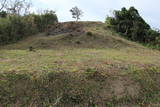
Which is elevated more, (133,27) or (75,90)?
(133,27)

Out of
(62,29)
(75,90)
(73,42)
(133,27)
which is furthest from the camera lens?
(133,27)

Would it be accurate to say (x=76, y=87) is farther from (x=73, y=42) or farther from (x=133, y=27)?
(x=133, y=27)

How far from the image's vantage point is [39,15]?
14516mm

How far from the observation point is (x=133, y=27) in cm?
1517

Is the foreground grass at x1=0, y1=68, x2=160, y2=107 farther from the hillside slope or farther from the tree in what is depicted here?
the tree

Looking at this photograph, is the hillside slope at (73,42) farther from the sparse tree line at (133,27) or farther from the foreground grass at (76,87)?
the foreground grass at (76,87)

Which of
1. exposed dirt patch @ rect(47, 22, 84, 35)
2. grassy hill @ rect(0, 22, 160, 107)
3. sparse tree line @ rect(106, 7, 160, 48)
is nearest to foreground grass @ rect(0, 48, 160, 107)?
grassy hill @ rect(0, 22, 160, 107)

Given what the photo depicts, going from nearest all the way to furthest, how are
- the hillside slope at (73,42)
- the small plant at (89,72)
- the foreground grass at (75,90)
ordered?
the foreground grass at (75,90) → the small plant at (89,72) → the hillside slope at (73,42)

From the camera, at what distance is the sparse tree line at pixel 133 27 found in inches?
569

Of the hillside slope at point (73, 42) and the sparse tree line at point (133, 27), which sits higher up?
the sparse tree line at point (133, 27)

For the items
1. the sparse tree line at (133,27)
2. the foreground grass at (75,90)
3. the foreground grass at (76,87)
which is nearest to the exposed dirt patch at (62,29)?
the sparse tree line at (133,27)

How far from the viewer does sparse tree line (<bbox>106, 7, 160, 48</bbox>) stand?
14453mm

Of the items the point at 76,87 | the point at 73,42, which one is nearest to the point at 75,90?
the point at 76,87

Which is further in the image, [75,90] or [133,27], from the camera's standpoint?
Result: [133,27]
